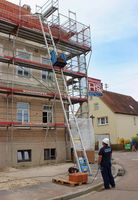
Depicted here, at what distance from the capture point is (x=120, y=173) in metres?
14.5

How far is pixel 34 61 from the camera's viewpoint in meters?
19.9

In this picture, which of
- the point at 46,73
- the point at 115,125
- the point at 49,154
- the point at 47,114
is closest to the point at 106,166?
the point at 49,154

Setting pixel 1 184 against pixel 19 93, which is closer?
pixel 1 184

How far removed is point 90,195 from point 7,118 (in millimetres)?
8961

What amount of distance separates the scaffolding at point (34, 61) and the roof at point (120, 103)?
1896 centimetres

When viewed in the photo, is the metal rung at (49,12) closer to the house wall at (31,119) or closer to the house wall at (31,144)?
the house wall at (31,119)

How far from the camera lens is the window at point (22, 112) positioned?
60.7ft

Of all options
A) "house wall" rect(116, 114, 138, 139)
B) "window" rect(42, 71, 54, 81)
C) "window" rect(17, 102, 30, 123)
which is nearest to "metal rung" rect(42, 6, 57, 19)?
"window" rect(42, 71, 54, 81)

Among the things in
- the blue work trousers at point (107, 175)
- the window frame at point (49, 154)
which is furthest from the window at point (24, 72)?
the blue work trousers at point (107, 175)

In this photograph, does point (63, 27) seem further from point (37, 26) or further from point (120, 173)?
point (120, 173)

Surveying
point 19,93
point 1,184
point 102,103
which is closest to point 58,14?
point 19,93

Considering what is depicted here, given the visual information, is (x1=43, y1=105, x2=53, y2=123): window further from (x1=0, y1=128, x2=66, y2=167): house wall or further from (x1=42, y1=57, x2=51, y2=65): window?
(x1=42, y1=57, x2=51, y2=65): window

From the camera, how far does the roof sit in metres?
40.8

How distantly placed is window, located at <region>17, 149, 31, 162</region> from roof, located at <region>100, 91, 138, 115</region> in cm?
2275
